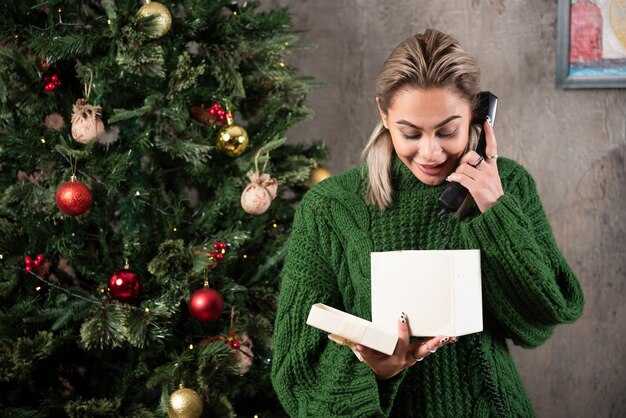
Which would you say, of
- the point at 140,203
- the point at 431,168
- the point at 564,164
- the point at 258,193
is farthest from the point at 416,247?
the point at 564,164

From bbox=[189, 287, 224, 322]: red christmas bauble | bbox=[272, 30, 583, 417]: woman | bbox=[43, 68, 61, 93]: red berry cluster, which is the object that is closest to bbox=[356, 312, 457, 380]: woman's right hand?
bbox=[272, 30, 583, 417]: woman

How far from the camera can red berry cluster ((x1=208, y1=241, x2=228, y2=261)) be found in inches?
75.5

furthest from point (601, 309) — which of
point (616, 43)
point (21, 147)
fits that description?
point (21, 147)

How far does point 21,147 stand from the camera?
6.06ft

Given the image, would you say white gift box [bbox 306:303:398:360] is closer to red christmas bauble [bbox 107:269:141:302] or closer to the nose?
the nose

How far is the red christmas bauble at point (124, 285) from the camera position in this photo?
186cm

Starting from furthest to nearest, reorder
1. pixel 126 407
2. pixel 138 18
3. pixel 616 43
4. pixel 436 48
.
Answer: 1. pixel 616 43
2. pixel 126 407
3. pixel 138 18
4. pixel 436 48

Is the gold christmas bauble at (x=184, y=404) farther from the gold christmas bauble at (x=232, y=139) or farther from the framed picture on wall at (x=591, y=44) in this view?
the framed picture on wall at (x=591, y=44)

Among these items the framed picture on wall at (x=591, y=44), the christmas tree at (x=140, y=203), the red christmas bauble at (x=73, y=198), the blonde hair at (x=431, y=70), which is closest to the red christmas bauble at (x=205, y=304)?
the christmas tree at (x=140, y=203)

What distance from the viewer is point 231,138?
6.41 feet

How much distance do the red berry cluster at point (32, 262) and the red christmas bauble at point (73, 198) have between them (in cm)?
16

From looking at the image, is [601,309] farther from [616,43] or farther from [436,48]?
[436,48]

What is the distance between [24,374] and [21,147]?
53 cm

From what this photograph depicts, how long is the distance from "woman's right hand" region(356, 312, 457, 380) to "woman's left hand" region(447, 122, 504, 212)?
0.77ft
